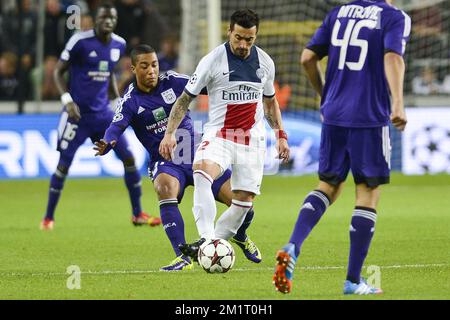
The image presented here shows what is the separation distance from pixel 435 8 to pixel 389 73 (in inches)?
605

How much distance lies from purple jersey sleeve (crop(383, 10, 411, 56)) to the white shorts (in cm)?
194

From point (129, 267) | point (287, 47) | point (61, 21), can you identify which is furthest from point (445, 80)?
point (129, 267)

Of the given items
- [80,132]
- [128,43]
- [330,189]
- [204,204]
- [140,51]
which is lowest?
[204,204]

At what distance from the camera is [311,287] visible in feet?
25.2

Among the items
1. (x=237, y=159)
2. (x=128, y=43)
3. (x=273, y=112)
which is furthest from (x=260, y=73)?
(x=128, y=43)

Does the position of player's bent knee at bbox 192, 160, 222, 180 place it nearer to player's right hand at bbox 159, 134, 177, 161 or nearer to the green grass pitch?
player's right hand at bbox 159, 134, 177, 161

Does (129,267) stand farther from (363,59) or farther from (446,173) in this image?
(446,173)

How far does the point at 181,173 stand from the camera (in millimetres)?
9406

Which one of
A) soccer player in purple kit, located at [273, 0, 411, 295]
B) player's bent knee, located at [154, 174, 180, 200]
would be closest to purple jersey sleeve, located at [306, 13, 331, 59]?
soccer player in purple kit, located at [273, 0, 411, 295]

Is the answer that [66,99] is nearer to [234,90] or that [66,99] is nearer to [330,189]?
[234,90]

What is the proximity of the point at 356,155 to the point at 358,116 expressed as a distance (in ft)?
0.88

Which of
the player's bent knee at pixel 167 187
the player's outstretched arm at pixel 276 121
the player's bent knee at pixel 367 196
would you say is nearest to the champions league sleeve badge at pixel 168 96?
the player's bent knee at pixel 167 187

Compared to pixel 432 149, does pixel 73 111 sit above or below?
above
